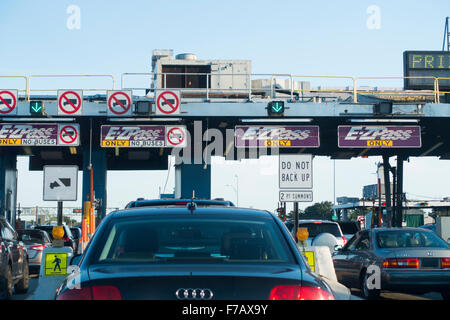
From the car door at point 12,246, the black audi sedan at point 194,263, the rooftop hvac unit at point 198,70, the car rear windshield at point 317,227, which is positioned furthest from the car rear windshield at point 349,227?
the black audi sedan at point 194,263

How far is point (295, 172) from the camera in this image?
15328 mm

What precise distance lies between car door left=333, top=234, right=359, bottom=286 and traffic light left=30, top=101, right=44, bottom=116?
45.0 feet

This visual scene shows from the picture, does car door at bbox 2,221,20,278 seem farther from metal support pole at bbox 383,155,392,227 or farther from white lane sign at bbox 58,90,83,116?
metal support pole at bbox 383,155,392,227

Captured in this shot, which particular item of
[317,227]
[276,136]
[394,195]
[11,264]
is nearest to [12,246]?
[11,264]

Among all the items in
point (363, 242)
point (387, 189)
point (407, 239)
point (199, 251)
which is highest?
point (199, 251)

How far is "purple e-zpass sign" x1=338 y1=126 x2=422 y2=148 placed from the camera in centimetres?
2802

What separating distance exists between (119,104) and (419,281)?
52.0 ft

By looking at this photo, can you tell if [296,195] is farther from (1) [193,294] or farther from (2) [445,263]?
(1) [193,294]

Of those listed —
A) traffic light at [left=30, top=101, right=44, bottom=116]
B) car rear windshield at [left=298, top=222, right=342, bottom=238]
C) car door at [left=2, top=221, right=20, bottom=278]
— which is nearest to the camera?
car door at [left=2, top=221, right=20, bottom=278]

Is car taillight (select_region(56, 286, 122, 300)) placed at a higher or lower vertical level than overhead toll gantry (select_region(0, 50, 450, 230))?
lower

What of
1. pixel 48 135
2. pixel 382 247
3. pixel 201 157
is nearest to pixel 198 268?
pixel 382 247

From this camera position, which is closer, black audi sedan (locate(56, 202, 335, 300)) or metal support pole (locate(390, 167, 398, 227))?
black audi sedan (locate(56, 202, 335, 300))

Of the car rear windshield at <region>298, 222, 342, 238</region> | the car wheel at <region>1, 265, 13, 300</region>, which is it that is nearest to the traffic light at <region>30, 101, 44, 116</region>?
the car rear windshield at <region>298, 222, 342, 238</region>
